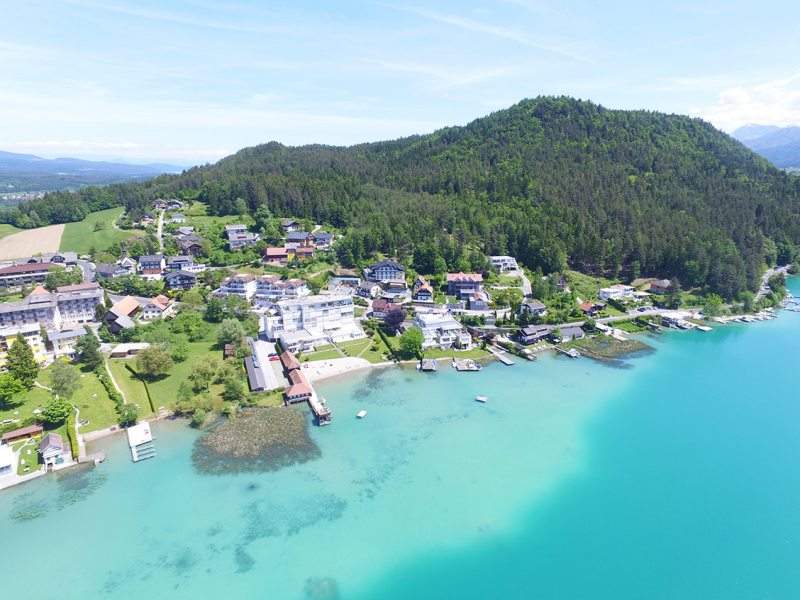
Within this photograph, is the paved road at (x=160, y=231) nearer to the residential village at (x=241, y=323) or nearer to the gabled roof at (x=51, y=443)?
the residential village at (x=241, y=323)

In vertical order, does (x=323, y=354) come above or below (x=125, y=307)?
below

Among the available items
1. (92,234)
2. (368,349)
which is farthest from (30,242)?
(368,349)

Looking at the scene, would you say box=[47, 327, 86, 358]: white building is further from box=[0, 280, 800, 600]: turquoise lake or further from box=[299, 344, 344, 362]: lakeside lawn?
box=[299, 344, 344, 362]: lakeside lawn

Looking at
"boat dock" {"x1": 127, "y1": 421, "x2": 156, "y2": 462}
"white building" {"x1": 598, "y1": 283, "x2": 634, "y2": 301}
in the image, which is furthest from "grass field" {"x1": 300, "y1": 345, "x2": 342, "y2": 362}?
"white building" {"x1": 598, "y1": 283, "x2": 634, "y2": 301}

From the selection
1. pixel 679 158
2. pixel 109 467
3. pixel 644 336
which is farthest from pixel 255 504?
pixel 679 158

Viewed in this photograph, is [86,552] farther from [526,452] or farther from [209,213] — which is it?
[209,213]

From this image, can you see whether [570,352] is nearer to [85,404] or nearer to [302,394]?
[302,394]
